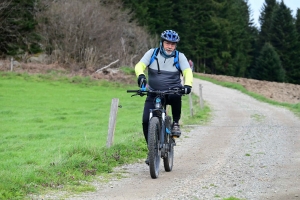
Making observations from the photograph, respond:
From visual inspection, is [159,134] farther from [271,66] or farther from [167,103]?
[271,66]

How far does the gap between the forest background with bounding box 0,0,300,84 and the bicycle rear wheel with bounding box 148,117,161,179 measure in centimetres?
A: 3739

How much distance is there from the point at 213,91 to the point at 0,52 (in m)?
17.2

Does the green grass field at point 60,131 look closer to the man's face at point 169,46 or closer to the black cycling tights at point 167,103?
→ the black cycling tights at point 167,103

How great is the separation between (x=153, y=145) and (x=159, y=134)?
1.36 feet

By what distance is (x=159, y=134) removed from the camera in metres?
9.72

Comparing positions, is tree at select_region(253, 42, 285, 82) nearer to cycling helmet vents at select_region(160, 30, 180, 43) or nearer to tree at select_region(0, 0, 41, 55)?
tree at select_region(0, 0, 41, 55)

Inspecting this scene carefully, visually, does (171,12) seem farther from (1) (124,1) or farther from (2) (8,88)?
(2) (8,88)

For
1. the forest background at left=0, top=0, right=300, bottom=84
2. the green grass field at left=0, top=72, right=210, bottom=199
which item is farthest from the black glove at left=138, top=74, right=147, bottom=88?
the forest background at left=0, top=0, right=300, bottom=84

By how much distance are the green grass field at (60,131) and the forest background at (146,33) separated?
7.97 metres

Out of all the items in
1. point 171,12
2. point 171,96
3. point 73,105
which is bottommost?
point 73,105

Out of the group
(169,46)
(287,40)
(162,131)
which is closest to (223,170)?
(162,131)

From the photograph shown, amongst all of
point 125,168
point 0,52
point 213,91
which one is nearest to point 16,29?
point 0,52

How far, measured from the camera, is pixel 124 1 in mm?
70000

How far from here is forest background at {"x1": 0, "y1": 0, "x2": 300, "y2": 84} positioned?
4844cm
